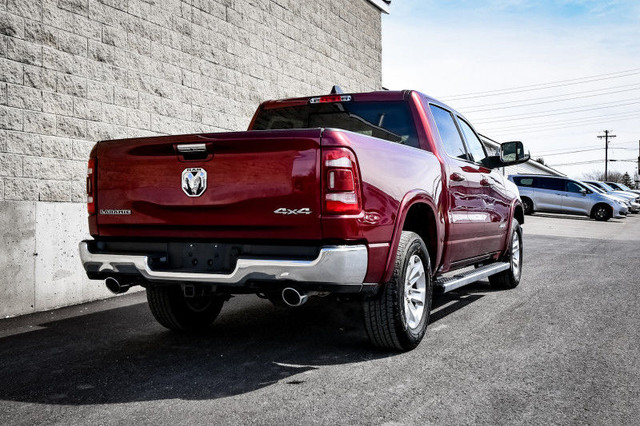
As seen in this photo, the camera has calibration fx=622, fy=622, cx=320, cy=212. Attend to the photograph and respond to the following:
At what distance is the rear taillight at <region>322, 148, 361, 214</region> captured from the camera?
146 inches

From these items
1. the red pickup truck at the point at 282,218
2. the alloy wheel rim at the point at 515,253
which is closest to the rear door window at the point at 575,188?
the alloy wheel rim at the point at 515,253

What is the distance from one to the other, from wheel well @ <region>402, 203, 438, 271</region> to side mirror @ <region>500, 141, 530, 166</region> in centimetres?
222

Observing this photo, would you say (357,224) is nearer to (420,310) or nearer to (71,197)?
(420,310)

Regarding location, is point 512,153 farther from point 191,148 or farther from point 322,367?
point 191,148

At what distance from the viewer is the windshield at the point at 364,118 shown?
5297mm

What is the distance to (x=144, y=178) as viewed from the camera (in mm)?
4211

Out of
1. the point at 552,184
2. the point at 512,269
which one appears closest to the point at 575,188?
the point at 552,184

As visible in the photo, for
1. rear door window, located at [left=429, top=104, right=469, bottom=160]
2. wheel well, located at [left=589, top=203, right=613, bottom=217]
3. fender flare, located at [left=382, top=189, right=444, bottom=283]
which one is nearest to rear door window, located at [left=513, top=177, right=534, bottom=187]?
wheel well, located at [left=589, top=203, right=613, bottom=217]

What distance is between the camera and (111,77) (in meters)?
7.22

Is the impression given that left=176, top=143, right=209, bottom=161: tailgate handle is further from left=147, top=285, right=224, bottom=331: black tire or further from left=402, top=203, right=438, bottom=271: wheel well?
left=402, top=203, right=438, bottom=271: wheel well

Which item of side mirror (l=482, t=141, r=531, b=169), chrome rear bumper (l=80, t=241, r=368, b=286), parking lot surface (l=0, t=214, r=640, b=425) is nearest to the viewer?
parking lot surface (l=0, t=214, r=640, b=425)

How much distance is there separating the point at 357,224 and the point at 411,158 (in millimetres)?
1065

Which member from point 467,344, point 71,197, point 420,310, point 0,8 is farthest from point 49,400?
point 0,8

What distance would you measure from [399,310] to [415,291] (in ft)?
1.63
